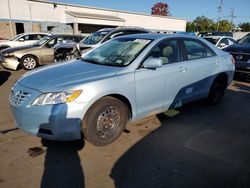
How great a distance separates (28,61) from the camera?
10.1m

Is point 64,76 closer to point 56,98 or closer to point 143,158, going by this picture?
point 56,98

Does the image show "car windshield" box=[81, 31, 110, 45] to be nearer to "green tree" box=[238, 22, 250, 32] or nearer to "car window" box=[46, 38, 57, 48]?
"car window" box=[46, 38, 57, 48]

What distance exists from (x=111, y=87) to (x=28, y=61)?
312 inches

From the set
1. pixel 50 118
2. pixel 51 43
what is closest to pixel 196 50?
pixel 50 118

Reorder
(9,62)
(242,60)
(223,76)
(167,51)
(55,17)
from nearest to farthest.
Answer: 1. (167,51)
2. (223,76)
3. (242,60)
4. (9,62)
5. (55,17)

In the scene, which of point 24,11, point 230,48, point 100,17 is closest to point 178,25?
point 100,17

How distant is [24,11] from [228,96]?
29094 mm

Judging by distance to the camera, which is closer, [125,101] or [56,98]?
[56,98]

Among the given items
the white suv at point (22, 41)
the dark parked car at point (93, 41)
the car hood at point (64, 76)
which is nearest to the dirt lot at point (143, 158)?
the car hood at point (64, 76)

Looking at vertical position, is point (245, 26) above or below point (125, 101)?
Result: above

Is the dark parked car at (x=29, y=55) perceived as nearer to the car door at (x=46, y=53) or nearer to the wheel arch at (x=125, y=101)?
the car door at (x=46, y=53)

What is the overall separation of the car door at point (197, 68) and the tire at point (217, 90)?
28cm

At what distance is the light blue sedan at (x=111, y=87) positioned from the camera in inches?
120

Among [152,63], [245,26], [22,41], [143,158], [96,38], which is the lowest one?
[143,158]
